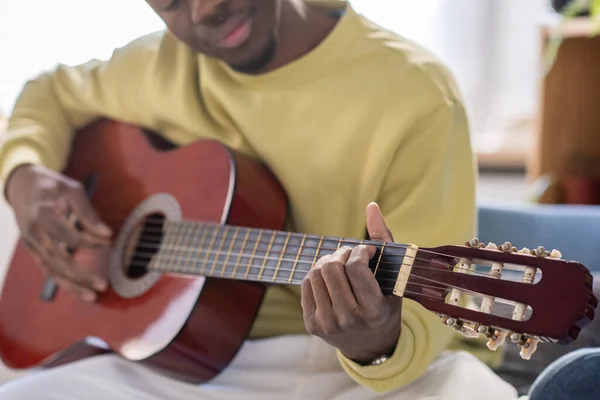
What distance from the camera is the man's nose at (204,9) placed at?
29.8 inches

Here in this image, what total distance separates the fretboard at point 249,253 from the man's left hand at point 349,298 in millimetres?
18

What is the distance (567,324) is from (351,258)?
175 millimetres

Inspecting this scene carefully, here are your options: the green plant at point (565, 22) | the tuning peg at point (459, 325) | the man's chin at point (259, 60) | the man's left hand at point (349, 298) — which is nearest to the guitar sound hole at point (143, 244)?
the man's chin at point (259, 60)

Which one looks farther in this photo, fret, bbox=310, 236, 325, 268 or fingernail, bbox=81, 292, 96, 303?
fingernail, bbox=81, 292, 96, 303

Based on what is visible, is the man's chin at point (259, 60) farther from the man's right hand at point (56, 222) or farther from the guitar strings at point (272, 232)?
the man's right hand at point (56, 222)

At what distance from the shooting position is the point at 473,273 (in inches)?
20.4

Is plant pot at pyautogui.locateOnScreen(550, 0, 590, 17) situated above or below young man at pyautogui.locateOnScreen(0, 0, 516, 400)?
below

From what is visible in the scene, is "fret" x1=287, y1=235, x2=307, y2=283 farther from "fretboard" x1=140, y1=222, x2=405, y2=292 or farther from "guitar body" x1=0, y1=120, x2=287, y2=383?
"guitar body" x1=0, y1=120, x2=287, y2=383

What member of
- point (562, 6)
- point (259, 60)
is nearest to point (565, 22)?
point (562, 6)

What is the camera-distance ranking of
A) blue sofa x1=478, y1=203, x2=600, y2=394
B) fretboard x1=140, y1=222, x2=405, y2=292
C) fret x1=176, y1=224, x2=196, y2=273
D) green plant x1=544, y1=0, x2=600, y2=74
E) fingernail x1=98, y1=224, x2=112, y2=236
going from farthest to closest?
green plant x1=544, y1=0, x2=600, y2=74 → blue sofa x1=478, y1=203, x2=600, y2=394 → fingernail x1=98, y1=224, x2=112, y2=236 → fret x1=176, y1=224, x2=196, y2=273 → fretboard x1=140, y1=222, x2=405, y2=292

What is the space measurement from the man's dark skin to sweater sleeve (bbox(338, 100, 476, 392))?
2cm

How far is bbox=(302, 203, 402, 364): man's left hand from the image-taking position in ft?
1.82

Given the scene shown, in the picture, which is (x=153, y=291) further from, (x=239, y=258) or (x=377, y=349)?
(x=377, y=349)

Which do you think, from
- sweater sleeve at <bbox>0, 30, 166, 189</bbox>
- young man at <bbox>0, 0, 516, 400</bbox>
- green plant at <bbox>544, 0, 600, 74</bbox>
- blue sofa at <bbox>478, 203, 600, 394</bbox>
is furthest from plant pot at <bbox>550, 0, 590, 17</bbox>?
sweater sleeve at <bbox>0, 30, 166, 189</bbox>
